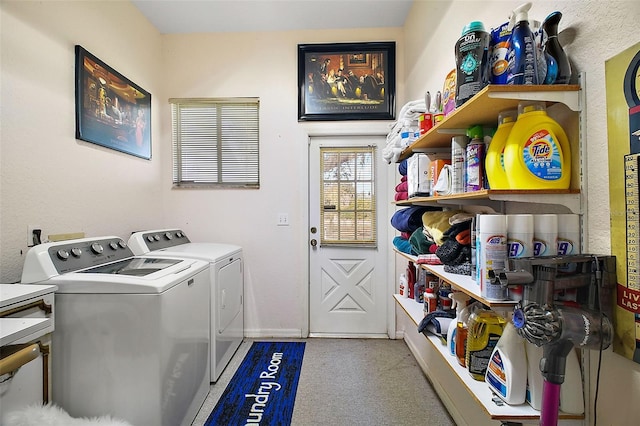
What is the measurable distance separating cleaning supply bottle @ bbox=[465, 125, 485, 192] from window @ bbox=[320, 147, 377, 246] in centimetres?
176

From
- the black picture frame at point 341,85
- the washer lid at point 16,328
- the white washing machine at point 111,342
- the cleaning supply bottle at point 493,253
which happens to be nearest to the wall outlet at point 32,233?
the white washing machine at point 111,342

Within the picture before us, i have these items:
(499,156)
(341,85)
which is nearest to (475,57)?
(499,156)

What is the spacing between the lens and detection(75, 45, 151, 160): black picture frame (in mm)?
1933

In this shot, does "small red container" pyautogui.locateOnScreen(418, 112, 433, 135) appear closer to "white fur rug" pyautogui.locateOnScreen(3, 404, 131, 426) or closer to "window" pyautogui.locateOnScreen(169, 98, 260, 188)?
"window" pyautogui.locateOnScreen(169, 98, 260, 188)

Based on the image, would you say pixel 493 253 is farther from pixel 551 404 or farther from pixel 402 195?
pixel 402 195

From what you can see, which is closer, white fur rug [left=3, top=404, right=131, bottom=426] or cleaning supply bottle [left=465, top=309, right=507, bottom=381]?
cleaning supply bottle [left=465, top=309, right=507, bottom=381]

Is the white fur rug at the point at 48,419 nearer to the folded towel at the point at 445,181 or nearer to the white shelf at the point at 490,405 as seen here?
the white shelf at the point at 490,405

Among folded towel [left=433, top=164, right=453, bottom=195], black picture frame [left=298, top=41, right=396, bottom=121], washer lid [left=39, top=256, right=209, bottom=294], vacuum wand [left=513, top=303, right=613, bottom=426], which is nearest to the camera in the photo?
vacuum wand [left=513, top=303, right=613, bottom=426]

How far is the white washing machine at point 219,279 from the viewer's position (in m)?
2.10

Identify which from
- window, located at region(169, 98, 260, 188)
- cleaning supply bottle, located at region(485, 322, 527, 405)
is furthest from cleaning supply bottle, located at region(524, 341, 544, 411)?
window, located at region(169, 98, 260, 188)

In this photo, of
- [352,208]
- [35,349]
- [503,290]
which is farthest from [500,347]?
[352,208]

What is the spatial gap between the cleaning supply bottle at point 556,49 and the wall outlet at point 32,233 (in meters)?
2.44

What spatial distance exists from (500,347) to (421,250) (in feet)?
2.23

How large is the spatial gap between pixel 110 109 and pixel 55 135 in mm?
513
